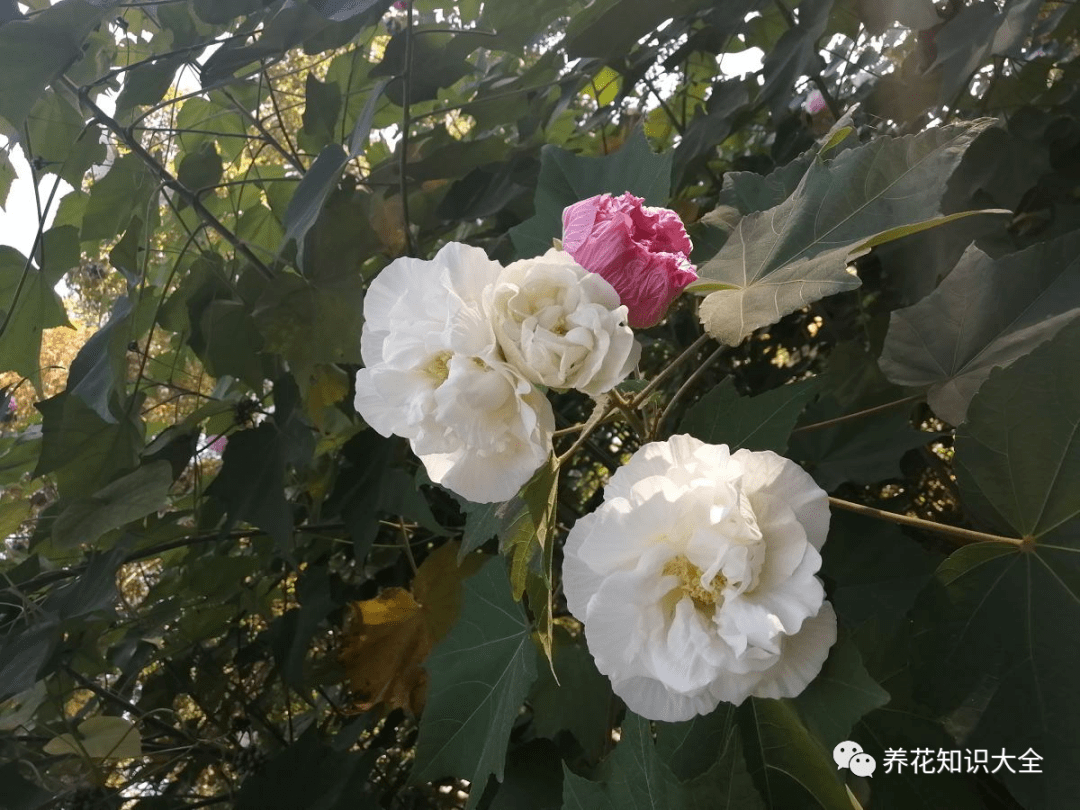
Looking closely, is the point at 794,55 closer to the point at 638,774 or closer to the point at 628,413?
the point at 628,413

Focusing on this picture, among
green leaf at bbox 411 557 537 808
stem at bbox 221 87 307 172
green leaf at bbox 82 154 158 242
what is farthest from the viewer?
stem at bbox 221 87 307 172

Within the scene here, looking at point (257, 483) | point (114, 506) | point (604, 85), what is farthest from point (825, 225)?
point (604, 85)

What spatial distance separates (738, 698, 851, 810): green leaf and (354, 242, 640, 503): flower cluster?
22 cm

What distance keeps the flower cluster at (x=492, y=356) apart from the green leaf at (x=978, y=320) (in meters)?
0.33

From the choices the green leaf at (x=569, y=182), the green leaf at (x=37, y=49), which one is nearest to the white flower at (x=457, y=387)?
the green leaf at (x=569, y=182)

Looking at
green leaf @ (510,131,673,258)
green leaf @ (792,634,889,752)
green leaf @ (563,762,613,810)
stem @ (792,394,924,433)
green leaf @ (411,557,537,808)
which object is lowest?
green leaf @ (411,557,537,808)

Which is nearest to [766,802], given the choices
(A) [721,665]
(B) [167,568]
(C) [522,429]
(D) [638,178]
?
(A) [721,665]

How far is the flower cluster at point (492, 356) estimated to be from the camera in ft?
1.56

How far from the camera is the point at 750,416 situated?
0.65 metres

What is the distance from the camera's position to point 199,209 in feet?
3.44

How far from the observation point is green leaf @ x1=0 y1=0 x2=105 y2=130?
2.82 feet

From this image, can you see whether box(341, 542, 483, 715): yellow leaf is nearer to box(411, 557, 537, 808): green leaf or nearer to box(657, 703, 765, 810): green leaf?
box(411, 557, 537, 808): green leaf

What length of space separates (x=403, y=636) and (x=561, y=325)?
76cm

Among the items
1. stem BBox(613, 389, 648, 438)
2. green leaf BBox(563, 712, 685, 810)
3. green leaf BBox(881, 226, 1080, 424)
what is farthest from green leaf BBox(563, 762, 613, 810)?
green leaf BBox(881, 226, 1080, 424)
